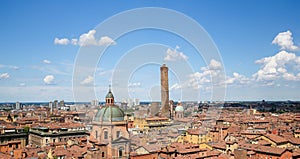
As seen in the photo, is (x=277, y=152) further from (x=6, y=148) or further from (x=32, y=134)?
(x=32, y=134)

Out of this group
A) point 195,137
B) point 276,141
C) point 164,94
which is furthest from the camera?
point 164,94

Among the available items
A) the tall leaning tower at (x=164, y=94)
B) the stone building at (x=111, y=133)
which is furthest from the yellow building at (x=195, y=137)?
the tall leaning tower at (x=164, y=94)

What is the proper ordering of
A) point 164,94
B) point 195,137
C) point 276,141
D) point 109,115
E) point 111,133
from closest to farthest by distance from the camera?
point 111,133 → point 109,115 → point 276,141 → point 195,137 → point 164,94

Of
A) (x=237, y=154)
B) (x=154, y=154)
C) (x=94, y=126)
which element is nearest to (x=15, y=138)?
(x=94, y=126)

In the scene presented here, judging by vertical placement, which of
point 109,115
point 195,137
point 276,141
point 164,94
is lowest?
point 195,137

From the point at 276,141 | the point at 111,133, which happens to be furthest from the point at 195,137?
the point at 111,133

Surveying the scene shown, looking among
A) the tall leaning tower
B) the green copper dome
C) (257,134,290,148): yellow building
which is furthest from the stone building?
the tall leaning tower

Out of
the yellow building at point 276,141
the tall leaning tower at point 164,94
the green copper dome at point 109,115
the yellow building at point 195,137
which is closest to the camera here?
the green copper dome at point 109,115

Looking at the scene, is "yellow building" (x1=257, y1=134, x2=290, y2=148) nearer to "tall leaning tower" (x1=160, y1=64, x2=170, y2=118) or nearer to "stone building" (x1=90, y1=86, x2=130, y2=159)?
"stone building" (x1=90, y1=86, x2=130, y2=159)

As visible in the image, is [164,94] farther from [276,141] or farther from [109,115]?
[109,115]

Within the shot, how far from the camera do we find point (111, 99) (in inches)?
1129

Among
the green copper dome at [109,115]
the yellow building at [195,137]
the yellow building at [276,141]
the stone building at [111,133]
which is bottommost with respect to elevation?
the yellow building at [195,137]

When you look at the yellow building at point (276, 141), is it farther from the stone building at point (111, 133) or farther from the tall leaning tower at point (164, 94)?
the tall leaning tower at point (164, 94)

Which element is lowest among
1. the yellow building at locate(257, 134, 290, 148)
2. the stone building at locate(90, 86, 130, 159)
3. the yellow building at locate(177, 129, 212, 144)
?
the yellow building at locate(177, 129, 212, 144)
